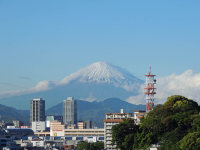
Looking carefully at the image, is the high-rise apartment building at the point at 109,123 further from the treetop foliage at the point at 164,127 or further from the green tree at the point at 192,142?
the green tree at the point at 192,142

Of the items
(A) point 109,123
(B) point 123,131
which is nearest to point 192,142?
(B) point 123,131

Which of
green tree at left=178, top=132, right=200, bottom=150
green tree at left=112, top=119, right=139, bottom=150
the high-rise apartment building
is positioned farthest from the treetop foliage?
the high-rise apartment building

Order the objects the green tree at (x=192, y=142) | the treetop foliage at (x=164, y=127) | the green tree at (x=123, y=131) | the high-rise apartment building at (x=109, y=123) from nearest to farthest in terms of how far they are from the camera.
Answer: the green tree at (x=192, y=142) → the treetop foliage at (x=164, y=127) → the green tree at (x=123, y=131) → the high-rise apartment building at (x=109, y=123)

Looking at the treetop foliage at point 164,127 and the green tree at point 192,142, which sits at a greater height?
the treetop foliage at point 164,127

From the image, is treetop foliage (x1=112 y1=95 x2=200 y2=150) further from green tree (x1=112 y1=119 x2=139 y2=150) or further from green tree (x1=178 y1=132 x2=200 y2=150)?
green tree (x1=178 y1=132 x2=200 y2=150)

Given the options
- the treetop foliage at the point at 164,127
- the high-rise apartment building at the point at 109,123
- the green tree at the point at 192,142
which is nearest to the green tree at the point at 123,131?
the treetop foliage at the point at 164,127

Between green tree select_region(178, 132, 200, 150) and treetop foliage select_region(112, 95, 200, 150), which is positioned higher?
treetop foliage select_region(112, 95, 200, 150)

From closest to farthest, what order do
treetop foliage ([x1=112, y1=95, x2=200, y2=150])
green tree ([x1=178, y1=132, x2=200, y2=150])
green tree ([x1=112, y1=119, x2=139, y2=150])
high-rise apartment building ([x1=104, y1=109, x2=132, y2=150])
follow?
1. green tree ([x1=178, y1=132, x2=200, y2=150])
2. treetop foliage ([x1=112, y1=95, x2=200, y2=150])
3. green tree ([x1=112, y1=119, x2=139, y2=150])
4. high-rise apartment building ([x1=104, y1=109, x2=132, y2=150])

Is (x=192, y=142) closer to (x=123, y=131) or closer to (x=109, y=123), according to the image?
(x=123, y=131)

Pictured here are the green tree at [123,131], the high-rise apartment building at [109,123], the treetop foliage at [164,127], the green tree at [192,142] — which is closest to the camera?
the green tree at [192,142]

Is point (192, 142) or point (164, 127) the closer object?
point (192, 142)

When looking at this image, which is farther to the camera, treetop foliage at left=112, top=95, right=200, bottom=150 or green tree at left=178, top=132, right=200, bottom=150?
treetop foliage at left=112, top=95, right=200, bottom=150

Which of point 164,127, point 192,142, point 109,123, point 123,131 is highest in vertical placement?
point 109,123

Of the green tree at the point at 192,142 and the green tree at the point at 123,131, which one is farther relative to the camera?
the green tree at the point at 123,131
